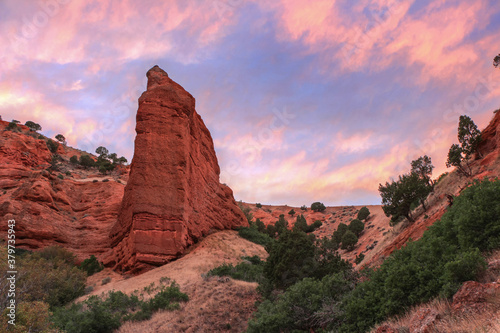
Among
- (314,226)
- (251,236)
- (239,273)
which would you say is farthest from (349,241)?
(239,273)

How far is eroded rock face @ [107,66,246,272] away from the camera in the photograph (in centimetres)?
2352

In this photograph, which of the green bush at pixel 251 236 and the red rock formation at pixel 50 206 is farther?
the green bush at pixel 251 236

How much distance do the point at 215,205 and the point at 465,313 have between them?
2893 centimetres

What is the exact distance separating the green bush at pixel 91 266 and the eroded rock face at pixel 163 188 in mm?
966

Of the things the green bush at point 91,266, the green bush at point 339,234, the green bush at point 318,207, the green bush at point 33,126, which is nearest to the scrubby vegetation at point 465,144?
the green bush at point 339,234

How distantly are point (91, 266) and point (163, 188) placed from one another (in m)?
9.77

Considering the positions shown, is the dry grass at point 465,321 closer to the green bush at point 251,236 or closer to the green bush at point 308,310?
the green bush at point 308,310

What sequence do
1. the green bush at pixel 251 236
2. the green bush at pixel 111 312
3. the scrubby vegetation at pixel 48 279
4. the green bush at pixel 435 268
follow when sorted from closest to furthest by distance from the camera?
the green bush at pixel 435 268 < the green bush at pixel 111 312 < the scrubby vegetation at pixel 48 279 < the green bush at pixel 251 236

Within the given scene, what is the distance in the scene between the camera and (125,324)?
13797mm

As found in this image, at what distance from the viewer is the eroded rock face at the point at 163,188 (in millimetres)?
23516

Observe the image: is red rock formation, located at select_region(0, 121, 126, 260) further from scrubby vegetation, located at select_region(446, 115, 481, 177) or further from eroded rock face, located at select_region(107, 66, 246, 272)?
scrubby vegetation, located at select_region(446, 115, 481, 177)

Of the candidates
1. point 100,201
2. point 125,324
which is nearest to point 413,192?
point 125,324

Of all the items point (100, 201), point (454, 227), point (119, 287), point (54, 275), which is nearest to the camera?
point (454, 227)

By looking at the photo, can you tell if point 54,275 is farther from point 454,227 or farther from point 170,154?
point 454,227
